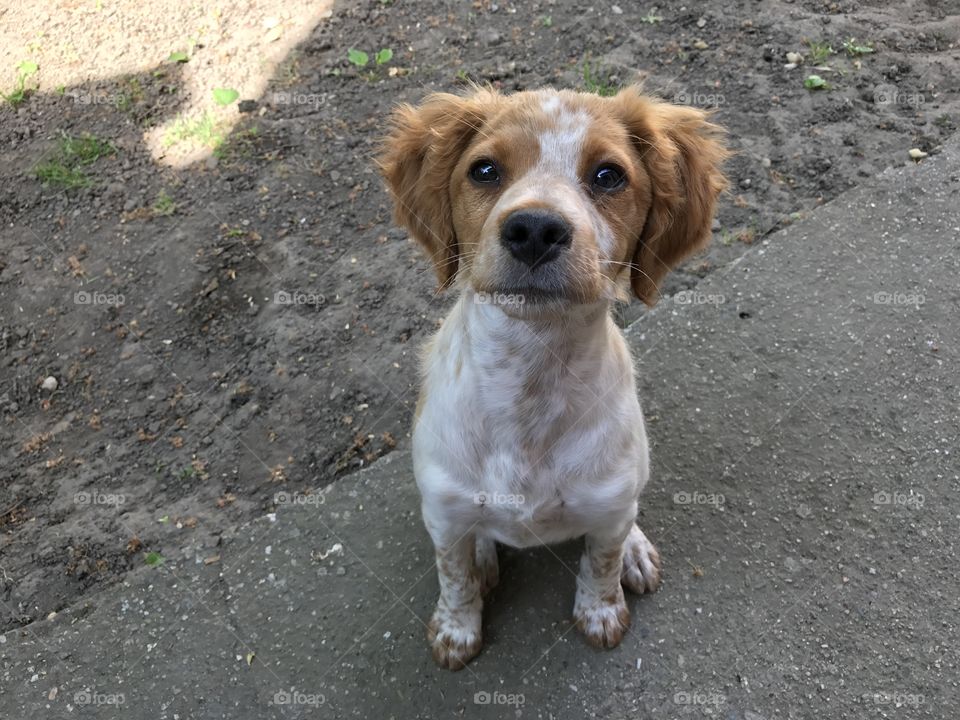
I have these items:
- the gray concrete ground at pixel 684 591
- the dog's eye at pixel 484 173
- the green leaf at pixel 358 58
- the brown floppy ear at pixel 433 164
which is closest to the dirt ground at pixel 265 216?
the green leaf at pixel 358 58

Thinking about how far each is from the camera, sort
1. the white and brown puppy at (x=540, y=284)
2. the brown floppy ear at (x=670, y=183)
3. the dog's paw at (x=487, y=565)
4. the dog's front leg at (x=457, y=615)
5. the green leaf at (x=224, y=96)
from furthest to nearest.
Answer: the green leaf at (x=224, y=96) < the dog's paw at (x=487, y=565) < the dog's front leg at (x=457, y=615) < the brown floppy ear at (x=670, y=183) < the white and brown puppy at (x=540, y=284)

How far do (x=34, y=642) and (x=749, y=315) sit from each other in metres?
3.77

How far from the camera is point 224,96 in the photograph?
212 inches

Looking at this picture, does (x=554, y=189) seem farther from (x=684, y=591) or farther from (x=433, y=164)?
(x=684, y=591)

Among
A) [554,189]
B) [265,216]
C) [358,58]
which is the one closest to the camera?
[554,189]

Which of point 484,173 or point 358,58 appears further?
point 358,58

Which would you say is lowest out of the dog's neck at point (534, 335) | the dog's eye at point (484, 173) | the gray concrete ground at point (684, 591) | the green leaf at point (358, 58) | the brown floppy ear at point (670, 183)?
the gray concrete ground at point (684, 591)

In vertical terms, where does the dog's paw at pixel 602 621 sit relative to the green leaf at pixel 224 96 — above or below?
below

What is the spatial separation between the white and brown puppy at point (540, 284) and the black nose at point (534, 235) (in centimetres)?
1

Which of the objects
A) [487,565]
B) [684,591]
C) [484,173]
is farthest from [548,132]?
[684,591]

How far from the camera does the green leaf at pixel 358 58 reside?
217 inches

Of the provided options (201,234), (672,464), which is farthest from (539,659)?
(201,234)

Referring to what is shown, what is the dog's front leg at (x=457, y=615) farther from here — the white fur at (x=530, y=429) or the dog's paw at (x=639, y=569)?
the dog's paw at (x=639, y=569)

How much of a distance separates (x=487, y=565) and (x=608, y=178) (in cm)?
171
